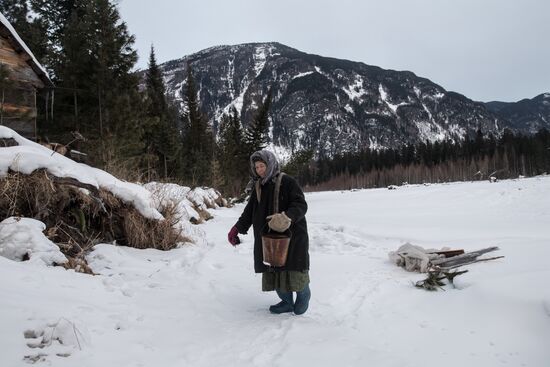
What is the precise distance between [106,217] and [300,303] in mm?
3266

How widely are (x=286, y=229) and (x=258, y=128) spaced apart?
123ft

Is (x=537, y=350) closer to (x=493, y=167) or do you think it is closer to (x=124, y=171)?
(x=124, y=171)

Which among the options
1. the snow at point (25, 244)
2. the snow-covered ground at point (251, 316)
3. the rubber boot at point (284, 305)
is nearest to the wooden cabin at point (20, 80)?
the snow at point (25, 244)

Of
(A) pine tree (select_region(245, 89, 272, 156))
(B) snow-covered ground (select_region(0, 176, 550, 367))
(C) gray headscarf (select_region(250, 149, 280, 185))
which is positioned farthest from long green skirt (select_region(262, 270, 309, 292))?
(A) pine tree (select_region(245, 89, 272, 156))

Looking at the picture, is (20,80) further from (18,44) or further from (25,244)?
(25,244)

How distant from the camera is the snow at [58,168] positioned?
171 inches

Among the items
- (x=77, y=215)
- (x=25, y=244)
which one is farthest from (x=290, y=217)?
Answer: (x=77, y=215)

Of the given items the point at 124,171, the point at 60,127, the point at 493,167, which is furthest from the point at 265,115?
the point at 493,167

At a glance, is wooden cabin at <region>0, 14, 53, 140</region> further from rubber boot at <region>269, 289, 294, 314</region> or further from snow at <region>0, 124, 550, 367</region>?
rubber boot at <region>269, 289, 294, 314</region>

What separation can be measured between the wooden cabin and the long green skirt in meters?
10.4

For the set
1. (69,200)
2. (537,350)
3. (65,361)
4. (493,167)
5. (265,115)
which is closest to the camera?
(65,361)

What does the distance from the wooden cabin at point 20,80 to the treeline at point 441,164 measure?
44.9 m

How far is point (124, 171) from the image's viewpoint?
7266 mm

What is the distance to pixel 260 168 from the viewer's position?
3701mm
